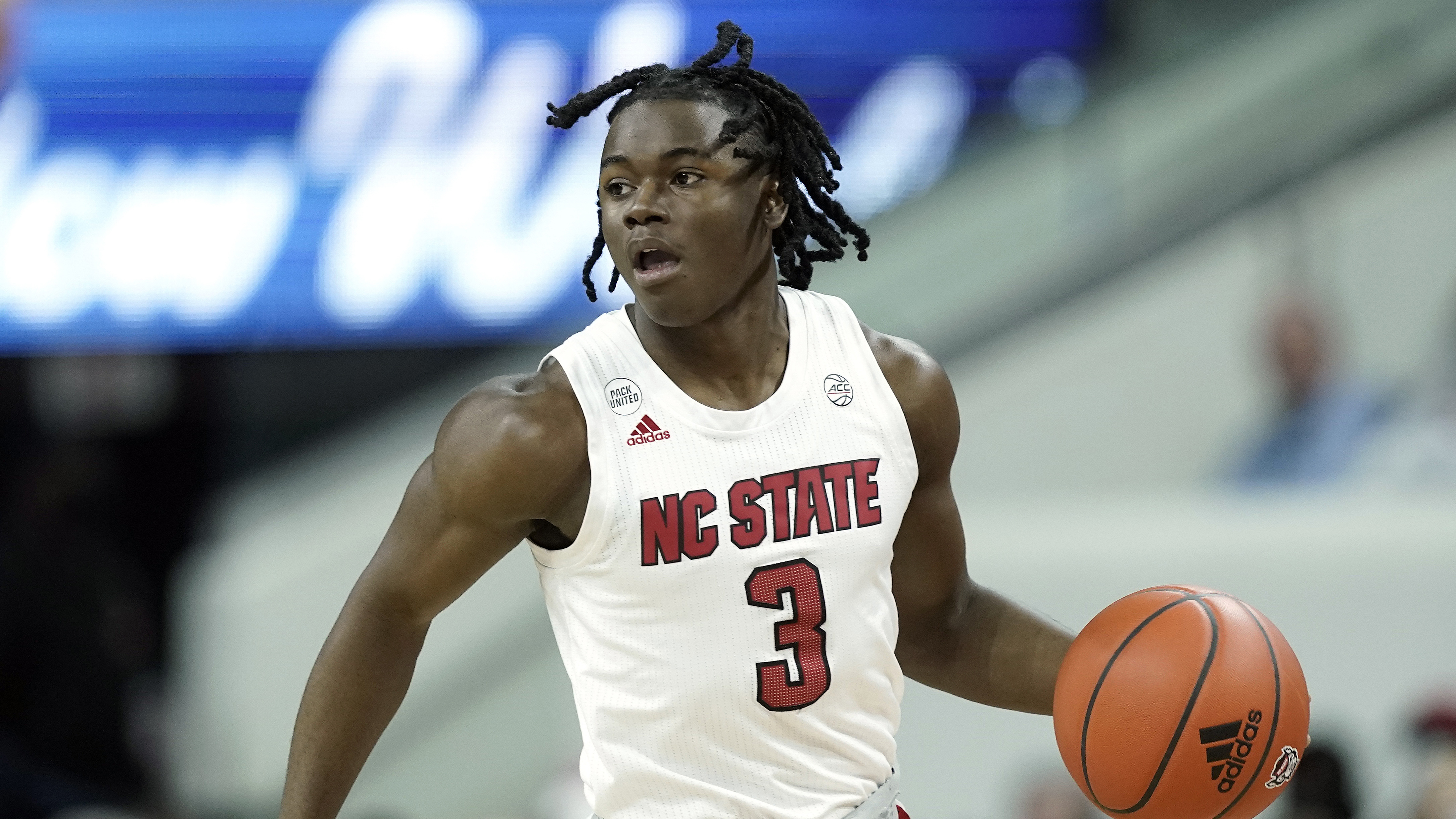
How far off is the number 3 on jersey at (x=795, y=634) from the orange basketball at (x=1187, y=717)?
1.53 feet

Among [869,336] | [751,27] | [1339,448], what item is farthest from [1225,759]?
[751,27]

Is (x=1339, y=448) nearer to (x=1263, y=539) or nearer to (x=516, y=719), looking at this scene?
(x=1263, y=539)

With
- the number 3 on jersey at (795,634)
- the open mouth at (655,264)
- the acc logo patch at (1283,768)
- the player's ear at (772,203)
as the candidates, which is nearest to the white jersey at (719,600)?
the number 3 on jersey at (795,634)

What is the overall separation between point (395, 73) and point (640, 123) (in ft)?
17.9

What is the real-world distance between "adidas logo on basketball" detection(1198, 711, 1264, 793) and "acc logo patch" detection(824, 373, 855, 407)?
759 mm

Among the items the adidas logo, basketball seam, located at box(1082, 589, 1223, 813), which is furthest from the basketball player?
basketball seam, located at box(1082, 589, 1223, 813)

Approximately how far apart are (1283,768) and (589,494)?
3.89ft

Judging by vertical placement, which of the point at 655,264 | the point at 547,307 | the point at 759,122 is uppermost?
the point at 759,122

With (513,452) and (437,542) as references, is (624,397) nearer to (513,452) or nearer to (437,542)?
(513,452)

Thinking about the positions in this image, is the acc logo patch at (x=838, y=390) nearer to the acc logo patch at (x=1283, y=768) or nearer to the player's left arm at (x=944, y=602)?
Result: the player's left arm at (x=944, y=602)

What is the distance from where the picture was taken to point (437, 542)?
256 centimetres

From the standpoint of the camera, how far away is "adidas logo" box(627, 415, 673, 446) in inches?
102

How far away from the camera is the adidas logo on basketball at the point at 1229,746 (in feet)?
8.66

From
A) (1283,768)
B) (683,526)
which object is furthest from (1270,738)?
(683,526)
